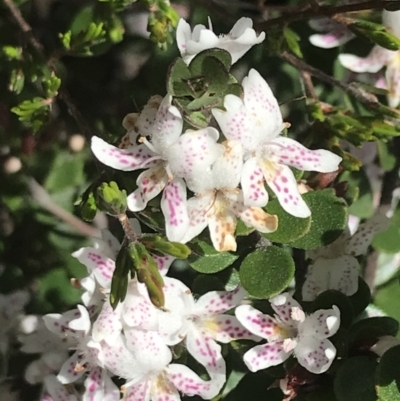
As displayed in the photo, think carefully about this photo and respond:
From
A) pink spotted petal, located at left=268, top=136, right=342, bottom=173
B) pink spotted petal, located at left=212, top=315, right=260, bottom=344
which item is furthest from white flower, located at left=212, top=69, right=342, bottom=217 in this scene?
pink spotted petal, located at left=212, top=315, right=260, bottom=344

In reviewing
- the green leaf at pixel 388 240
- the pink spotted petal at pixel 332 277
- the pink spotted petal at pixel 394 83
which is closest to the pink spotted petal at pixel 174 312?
the pink spotted petal at pixel 332 277

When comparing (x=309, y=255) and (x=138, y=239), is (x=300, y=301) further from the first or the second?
(x=138, y=239)

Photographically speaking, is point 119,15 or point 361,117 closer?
point 361,117

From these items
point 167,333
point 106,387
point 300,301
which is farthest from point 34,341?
point 300,301

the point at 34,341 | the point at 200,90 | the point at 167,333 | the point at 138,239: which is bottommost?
the point at 34,341

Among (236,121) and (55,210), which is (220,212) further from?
(55,210)

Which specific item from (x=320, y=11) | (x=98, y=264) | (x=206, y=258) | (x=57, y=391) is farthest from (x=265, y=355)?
(x=320, y=11)

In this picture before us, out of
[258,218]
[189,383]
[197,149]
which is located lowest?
[189,383]
